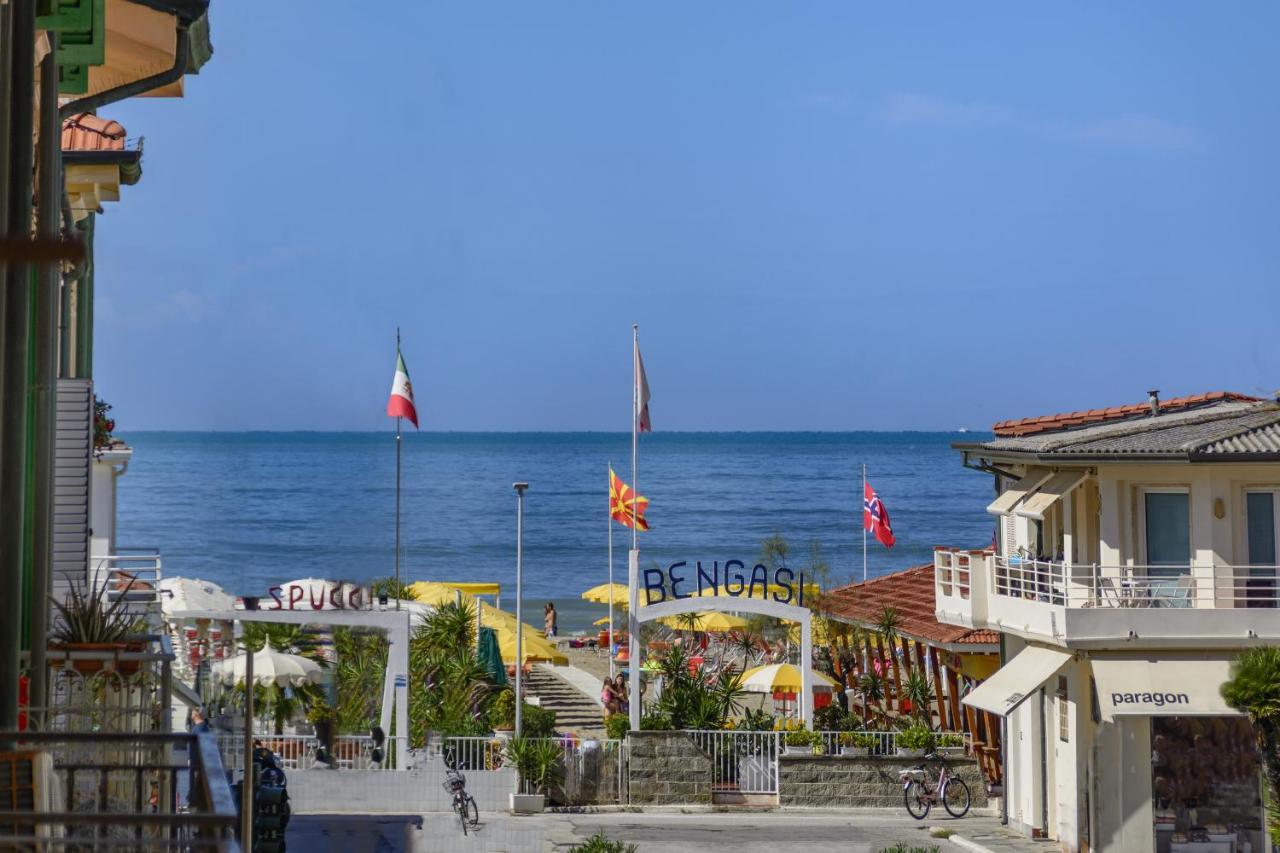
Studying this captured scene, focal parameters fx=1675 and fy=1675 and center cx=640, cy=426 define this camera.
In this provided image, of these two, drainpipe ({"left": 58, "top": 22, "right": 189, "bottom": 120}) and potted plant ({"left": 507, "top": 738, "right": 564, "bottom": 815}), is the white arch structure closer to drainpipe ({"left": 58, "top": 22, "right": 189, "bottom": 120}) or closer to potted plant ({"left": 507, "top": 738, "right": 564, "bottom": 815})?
potted plant ({"left": 507, "top": 738, "right": 564, "bottom": 815})

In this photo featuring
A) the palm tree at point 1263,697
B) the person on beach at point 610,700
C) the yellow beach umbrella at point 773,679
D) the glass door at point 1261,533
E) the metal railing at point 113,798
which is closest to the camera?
the metal railing at point 113,798

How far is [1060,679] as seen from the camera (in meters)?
23.5

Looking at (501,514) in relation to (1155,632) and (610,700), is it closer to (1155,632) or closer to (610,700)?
(610,700)

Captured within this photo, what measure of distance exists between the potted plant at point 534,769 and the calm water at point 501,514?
1476 inches

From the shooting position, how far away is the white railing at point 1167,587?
72.7 ft

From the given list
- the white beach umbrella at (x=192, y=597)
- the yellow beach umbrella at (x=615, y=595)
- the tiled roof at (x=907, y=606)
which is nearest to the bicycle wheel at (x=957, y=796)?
the tiled roof at (x=907, y=606)

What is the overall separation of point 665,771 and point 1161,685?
7.92 meters

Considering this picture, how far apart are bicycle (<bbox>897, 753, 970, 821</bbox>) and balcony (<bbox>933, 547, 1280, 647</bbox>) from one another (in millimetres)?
3107

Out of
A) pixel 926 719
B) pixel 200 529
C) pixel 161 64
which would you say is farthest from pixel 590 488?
pixel 161 64

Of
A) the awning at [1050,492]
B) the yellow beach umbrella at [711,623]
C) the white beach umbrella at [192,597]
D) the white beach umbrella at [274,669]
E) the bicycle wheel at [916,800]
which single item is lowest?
the bicycle wheel at [916,800]

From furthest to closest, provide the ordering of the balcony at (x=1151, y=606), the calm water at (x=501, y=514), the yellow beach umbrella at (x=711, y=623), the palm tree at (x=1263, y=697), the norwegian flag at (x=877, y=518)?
the calm water at (x=501, y=514) → the yellow beach umbrella at (x=711, y=623) → the norwegian flag at (x=877, y=518) → the balcony at (x=1151, y=606) → the palm tree at (x=1263, y=697)

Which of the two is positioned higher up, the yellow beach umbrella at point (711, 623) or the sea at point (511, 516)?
the sea at point (511, 516)

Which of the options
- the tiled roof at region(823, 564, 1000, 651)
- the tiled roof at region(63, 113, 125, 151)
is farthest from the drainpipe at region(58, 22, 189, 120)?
the tiled roof at region(823, 564, 1000, 651)

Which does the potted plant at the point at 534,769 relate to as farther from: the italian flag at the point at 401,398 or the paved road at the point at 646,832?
the italian flag at the point at 401,398
